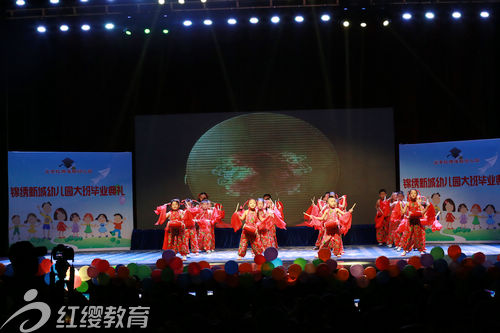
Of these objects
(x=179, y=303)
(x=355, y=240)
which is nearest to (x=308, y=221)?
(x=355, y=240)

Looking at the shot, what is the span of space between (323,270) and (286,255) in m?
4.41

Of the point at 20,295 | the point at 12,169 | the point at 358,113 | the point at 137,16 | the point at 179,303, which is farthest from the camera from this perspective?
the point at 358,113

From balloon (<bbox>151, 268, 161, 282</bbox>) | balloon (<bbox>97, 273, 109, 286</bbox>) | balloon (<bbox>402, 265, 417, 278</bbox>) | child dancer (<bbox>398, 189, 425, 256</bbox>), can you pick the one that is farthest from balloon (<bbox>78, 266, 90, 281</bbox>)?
child dancer (<bbox>398, 189, 425, 256</bbox>)

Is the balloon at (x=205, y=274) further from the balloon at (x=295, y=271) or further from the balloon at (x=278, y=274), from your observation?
the balloon at (x=295, y=271)

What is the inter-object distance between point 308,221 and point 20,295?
25.1 ft

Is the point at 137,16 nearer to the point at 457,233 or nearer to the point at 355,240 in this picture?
the point at 355,240

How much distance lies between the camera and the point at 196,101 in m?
10.2

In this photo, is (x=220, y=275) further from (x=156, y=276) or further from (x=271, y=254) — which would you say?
(x=271, y=254)

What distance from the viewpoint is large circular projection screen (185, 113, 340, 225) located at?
9984 mm

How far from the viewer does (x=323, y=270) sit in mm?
3727

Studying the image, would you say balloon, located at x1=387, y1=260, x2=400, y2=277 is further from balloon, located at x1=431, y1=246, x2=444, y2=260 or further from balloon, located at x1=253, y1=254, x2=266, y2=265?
balloon, located at x1=253, y1=254, x2=266, y2=265

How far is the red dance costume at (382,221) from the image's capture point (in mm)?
9516

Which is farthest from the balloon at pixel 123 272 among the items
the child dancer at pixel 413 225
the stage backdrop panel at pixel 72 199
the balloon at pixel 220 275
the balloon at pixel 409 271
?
the stage backdrop panel at pixel 72 199

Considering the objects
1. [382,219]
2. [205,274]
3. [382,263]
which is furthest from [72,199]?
[382,263]
